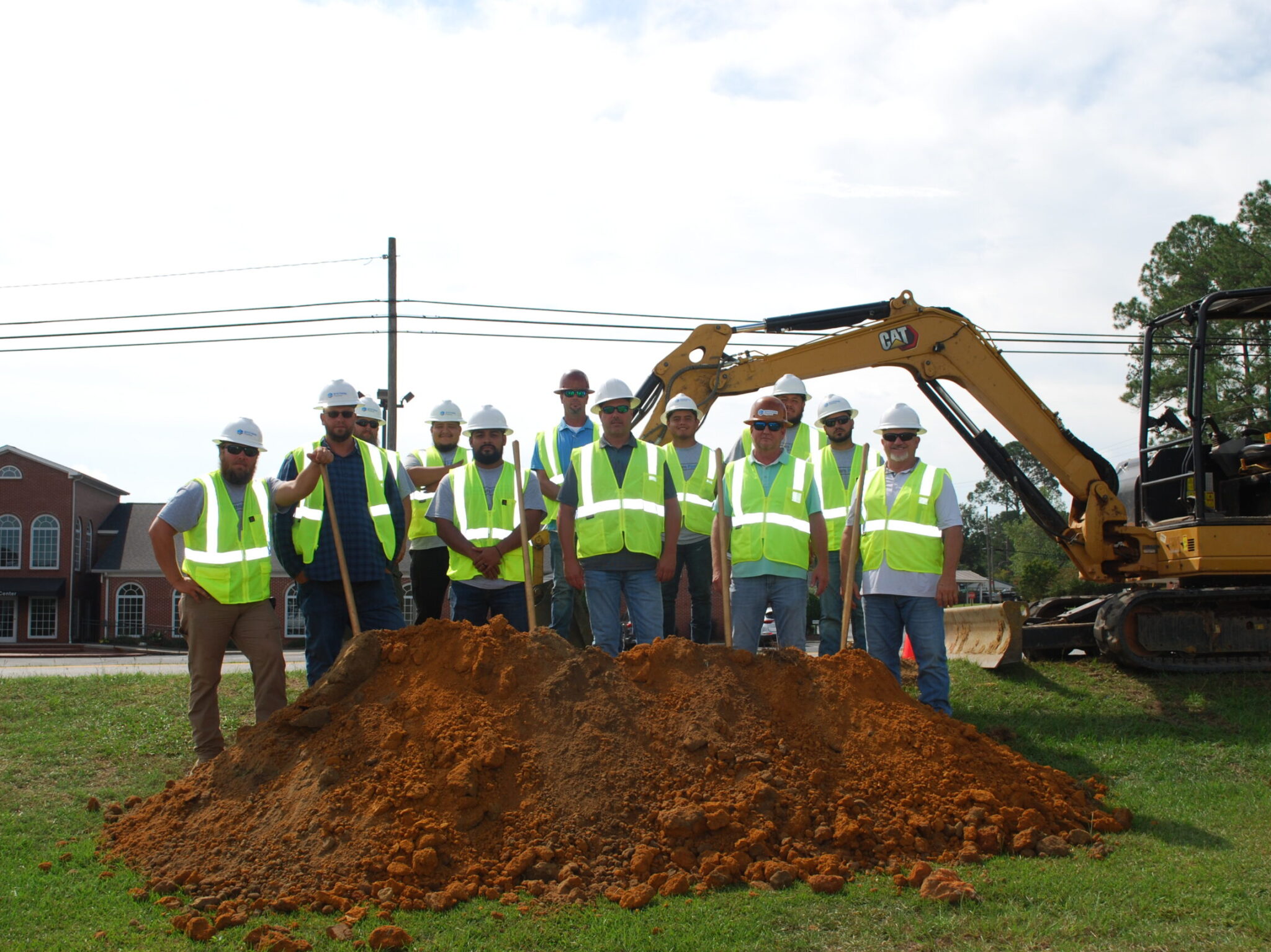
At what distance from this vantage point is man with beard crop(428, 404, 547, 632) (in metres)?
7.57

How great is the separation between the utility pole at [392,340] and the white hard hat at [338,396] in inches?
523

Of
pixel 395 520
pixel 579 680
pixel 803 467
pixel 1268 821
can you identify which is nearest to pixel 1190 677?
pixel 1268 821

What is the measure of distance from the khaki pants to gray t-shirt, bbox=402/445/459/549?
1470 mm

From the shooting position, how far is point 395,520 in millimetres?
7406

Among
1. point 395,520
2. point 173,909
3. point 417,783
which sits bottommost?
point 173,909

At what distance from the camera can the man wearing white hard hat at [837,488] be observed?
26.0 feet

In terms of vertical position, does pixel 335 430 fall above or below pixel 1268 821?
above

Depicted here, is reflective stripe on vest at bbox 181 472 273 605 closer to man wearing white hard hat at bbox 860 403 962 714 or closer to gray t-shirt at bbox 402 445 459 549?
gray t-shirt at bbox 402 445 459 549

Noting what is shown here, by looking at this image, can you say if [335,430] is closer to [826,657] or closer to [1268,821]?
[826,657]

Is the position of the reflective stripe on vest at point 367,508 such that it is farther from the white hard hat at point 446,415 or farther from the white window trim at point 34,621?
the white window trim at point 34,621

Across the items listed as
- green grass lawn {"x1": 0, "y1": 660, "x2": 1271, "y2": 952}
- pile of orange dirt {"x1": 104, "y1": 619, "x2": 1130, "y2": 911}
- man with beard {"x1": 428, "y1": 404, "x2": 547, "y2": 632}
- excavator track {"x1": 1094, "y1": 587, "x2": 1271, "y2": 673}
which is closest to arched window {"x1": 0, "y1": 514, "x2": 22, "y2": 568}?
green grass lawn {"x1": 0, "y1": 660, "x2": 1271, "y2": 952}

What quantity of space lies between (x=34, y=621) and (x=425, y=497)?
39.3m

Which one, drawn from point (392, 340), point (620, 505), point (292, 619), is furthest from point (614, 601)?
point (292, 619)

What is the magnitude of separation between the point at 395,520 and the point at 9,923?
3415 millimetres
